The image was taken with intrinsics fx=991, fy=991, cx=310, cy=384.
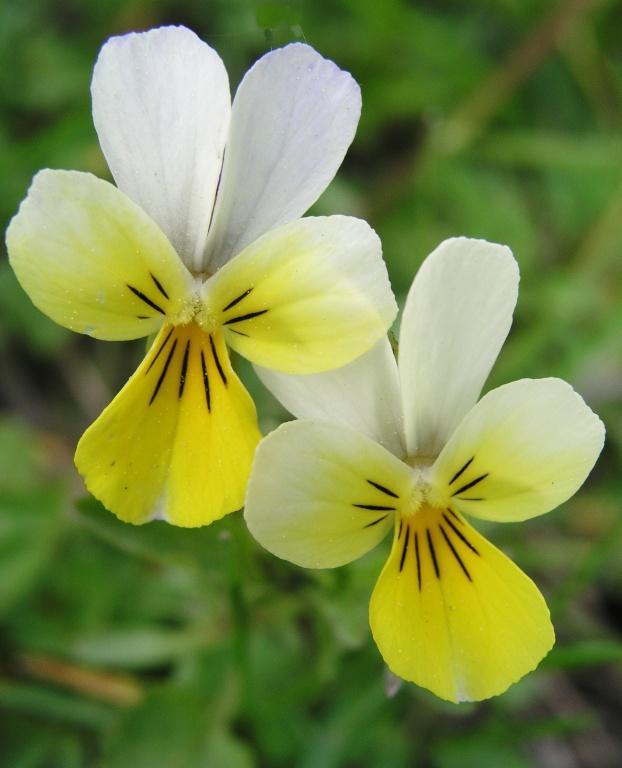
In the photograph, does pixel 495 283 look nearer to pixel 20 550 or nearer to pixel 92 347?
pixel 20 550

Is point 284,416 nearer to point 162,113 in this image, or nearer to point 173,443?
point 173,443

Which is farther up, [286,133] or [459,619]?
[286,133]

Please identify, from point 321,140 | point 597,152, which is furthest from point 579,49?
point 321,140

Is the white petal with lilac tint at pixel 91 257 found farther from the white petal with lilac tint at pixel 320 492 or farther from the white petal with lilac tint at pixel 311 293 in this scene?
the white petal with lilac tint at pixel 320 492

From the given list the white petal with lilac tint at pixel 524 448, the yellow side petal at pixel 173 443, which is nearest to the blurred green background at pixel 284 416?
the yellow side petal at pixel 173 443

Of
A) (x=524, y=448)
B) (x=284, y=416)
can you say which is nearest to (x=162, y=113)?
(x=524, y=448)

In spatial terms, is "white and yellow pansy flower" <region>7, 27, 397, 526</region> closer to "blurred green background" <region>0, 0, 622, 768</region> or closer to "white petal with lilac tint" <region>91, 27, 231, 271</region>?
"white petal with lilac tint" <region>91, 27, 231, 271</region>

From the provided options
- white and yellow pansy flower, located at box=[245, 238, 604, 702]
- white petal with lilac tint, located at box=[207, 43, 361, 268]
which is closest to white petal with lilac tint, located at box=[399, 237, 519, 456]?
white and yellow pansy flower, located at box=[245, 238, 604, 702]
